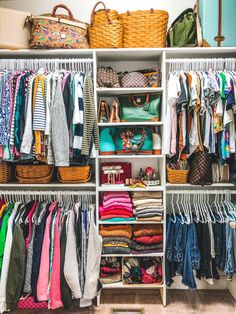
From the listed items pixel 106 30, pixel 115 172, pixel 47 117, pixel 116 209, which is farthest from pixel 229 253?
pixel 106 30

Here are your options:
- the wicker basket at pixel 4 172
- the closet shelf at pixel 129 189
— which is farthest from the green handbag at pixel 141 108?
the wicker basket at pixel 4 172

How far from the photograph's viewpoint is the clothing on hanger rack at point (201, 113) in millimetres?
2162

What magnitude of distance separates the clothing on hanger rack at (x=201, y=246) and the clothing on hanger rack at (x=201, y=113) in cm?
42

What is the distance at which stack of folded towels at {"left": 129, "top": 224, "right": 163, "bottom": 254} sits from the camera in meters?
2.36

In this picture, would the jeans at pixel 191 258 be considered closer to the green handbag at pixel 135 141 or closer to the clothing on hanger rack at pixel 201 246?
the clothing on hanger rack at pixel 201 246

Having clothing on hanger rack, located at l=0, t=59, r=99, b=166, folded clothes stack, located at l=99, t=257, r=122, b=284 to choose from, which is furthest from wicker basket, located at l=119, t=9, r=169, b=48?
folded clothes stack, located at l=99, t=257, r=122, b=284

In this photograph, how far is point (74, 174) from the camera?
2346 millimetres

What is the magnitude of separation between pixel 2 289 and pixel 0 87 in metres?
1.49

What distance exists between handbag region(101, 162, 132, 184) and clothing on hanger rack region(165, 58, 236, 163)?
45 centimetres

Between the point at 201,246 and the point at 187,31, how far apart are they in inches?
67.1

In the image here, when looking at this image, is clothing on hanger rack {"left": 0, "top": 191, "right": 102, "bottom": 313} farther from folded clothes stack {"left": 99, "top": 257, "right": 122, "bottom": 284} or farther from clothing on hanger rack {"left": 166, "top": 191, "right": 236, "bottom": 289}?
clothing on hanger rack {"left": 166, "top": 191, "right": 236, "bottom": 289}

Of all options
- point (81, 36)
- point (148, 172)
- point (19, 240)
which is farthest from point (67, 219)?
point (81, 36)

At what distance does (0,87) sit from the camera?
2.13 metres

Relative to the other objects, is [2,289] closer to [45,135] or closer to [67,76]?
[45,135]
